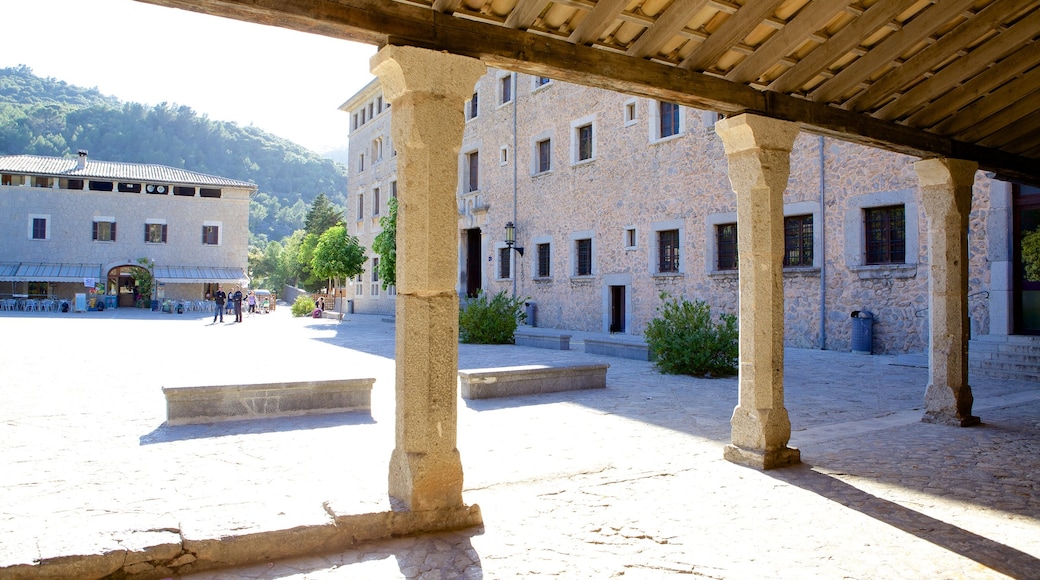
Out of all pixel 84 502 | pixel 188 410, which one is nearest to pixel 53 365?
pixel 188 410

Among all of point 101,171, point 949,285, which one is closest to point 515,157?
point 949,285

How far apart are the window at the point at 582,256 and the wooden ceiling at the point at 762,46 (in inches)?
542

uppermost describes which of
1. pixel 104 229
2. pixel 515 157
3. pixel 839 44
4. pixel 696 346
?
pixel 515 157

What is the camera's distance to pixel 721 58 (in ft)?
15.8

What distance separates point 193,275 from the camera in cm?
3597

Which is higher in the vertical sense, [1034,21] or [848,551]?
[1034,21]

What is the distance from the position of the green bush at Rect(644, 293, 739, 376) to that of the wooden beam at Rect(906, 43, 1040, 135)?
4629 millimetres

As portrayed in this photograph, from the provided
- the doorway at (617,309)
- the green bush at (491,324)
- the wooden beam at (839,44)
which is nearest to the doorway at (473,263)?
the doorway at (617,309)

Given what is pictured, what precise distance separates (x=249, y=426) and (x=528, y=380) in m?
3.69

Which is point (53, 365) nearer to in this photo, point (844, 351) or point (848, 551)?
point (848, 551)

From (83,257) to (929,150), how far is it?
39751 mm

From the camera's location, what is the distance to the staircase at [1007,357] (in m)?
10.0

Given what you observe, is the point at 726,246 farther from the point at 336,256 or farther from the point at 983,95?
the point at 336,256

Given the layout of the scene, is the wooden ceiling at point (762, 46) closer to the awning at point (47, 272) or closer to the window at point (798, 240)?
the window at point (798, 240)
